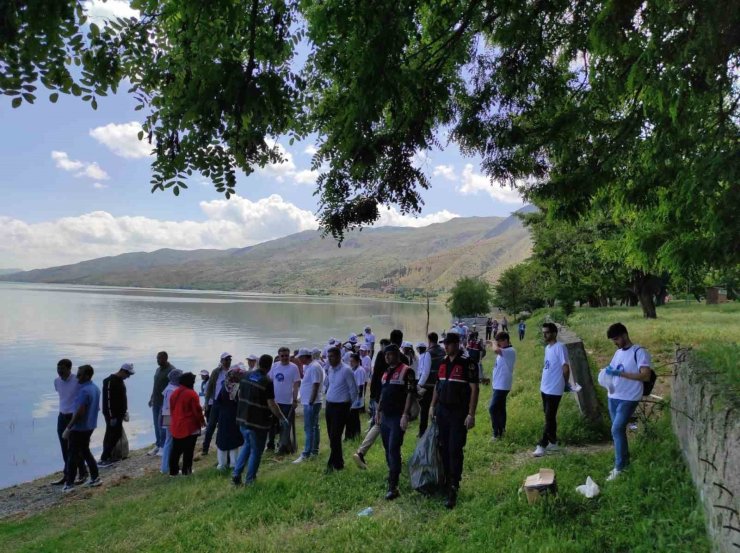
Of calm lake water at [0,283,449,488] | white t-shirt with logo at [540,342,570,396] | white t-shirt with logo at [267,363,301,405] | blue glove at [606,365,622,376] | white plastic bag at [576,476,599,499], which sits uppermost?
blue glove at [606,365,622,376]

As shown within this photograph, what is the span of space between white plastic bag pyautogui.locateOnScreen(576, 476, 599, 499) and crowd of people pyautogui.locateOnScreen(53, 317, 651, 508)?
31cm

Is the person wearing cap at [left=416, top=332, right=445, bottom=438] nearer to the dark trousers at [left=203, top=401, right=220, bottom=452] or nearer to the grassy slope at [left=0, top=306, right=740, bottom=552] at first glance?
the grassy slope at [left=0, top=306, right=740, bottom=552]

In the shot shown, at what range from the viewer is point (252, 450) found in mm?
7383

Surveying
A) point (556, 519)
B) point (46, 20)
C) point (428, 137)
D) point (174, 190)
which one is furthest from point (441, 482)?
point (46, 20)

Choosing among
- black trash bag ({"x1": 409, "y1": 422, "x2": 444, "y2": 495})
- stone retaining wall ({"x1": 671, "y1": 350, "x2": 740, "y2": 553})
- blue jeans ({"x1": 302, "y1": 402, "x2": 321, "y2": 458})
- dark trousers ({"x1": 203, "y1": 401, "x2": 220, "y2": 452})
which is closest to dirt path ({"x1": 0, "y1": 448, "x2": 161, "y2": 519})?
dark trousers ({"x1": 203, "y1": 401, "x2": 220, "y2": 452})

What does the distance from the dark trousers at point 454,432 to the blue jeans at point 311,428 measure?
10.3ft

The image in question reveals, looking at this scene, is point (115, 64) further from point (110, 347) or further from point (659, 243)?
point (110, 347)

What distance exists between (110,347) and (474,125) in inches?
1562

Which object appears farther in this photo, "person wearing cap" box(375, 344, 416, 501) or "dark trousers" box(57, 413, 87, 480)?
"dark trousers" box(57, 413, 87, 480)

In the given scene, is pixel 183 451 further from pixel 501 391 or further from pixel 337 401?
pixel 501 391

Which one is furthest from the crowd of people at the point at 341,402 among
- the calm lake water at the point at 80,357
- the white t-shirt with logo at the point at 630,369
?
the calm lake water at the point at 80,357

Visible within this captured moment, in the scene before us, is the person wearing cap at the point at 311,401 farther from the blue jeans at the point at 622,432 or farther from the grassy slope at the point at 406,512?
the blue jeans at the point at 622,432

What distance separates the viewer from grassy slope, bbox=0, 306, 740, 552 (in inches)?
176

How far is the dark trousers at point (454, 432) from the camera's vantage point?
5672mm
